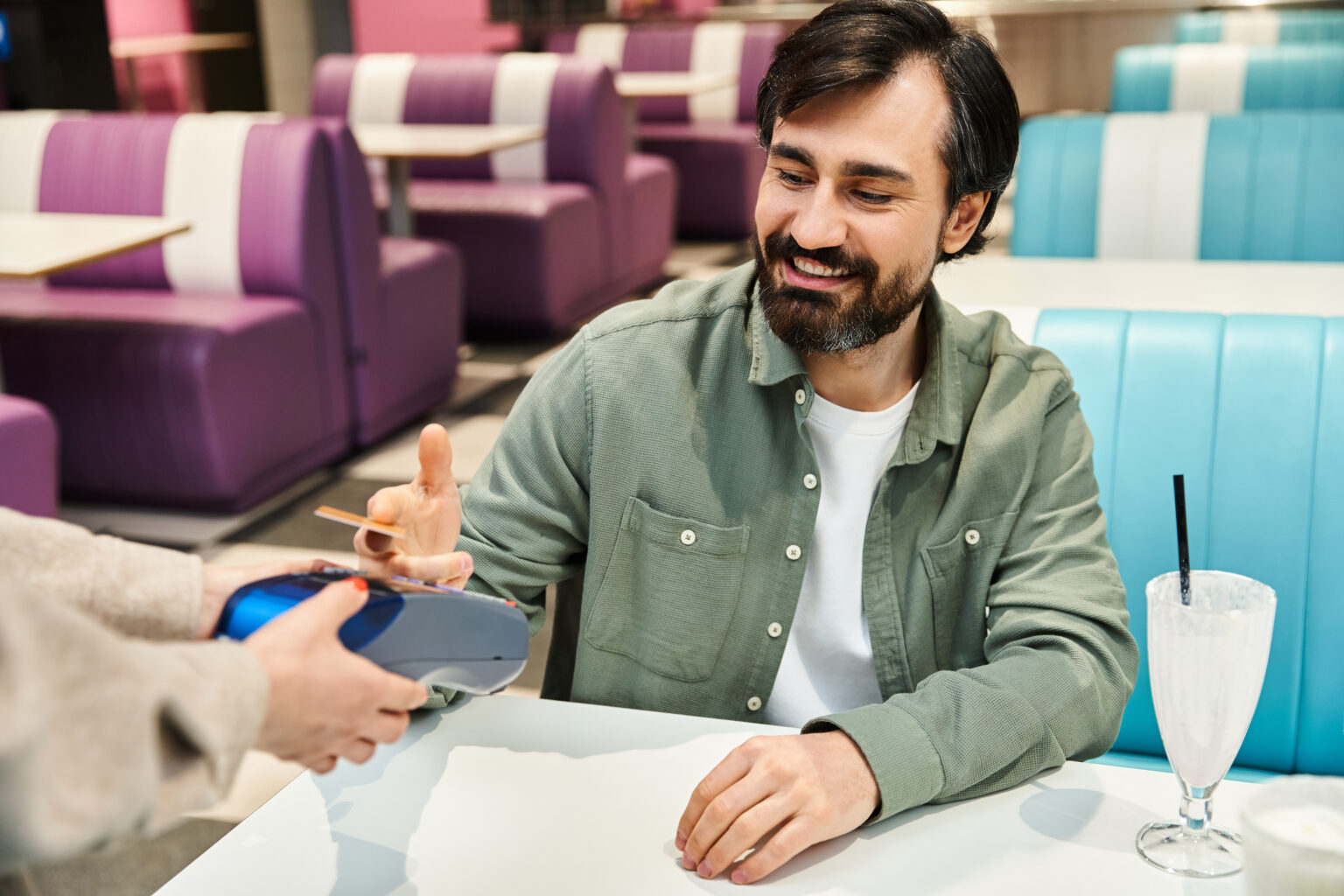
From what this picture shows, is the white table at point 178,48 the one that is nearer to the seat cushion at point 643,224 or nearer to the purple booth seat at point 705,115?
the purple booth seat at point 705,115

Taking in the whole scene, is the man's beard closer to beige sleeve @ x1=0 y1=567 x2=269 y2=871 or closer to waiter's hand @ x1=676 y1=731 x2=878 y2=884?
waiter's hand @ x1=676 y1=731 x2=878 y2=884

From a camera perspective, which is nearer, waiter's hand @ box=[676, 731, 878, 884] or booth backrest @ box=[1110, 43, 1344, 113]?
waiter's hand @ box=[676, 731, 878, 884]

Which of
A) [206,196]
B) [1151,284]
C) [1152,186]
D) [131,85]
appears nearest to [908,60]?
[1151,284]

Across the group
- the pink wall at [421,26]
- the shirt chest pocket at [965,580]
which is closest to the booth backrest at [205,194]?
the shirt chest pocket at [965,580]

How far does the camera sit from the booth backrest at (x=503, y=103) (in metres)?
4.95

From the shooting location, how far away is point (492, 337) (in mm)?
5027

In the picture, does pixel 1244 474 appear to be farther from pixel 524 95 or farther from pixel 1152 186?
pixel 524 95

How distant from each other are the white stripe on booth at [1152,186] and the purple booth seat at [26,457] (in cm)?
224

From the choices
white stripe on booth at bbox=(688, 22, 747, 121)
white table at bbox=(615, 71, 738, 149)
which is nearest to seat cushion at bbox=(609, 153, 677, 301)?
white table at bbox=(615, 71, 738, 149)

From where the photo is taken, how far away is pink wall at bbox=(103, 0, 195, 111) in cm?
789

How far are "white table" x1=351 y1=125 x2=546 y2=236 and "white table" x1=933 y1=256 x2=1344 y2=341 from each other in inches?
90.5

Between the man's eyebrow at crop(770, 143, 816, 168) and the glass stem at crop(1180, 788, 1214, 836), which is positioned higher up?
the man's eyebrow at crop(770, 143, 816, 168)

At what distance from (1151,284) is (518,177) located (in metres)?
3.29

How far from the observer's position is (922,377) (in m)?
Result: 1.29
